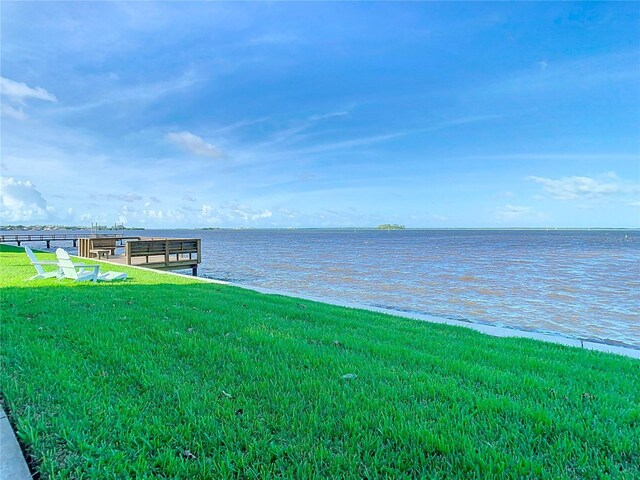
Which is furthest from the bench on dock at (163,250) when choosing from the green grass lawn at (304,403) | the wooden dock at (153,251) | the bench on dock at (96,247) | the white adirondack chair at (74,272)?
the green grass lawn at (304,403)

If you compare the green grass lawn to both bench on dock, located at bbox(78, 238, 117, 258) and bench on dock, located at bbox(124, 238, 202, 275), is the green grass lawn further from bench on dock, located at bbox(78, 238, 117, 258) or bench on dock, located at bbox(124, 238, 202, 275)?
bench on dock, located at bbox(78, 238, 117, 258)

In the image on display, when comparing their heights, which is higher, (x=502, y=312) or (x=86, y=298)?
(x=86, y=298)

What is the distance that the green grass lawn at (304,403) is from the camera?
2.36m

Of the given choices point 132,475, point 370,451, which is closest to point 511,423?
point 370,451

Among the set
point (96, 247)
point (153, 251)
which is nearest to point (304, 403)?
point (153, 251)

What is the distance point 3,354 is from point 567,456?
17.4 feet

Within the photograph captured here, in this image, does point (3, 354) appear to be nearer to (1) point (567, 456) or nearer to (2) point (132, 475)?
(2) point (132, 475)

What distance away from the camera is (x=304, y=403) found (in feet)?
10.1

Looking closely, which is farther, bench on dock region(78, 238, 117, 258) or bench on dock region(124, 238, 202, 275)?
bench on dock region(78, 238, 117, 258)

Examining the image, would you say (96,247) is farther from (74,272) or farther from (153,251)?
(74,272)

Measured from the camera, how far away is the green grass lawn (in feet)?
7.73

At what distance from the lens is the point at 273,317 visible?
642 cm

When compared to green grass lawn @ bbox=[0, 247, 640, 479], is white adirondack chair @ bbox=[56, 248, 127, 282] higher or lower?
higher

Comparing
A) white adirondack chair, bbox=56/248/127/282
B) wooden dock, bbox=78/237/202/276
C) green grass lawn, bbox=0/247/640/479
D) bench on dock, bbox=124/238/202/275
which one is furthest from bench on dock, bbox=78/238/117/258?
green grass lawn, bbox=0/247/640/479
